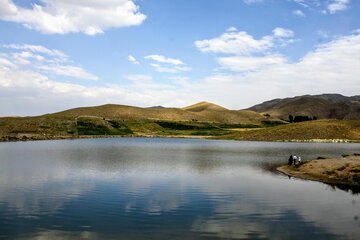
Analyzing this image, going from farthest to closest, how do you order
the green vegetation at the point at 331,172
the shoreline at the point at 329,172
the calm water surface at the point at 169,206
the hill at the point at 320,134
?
the hill at the point at 320,134, the shoreline at the point at 329,172, the green vegetation at the point at 331,172, the calm water surface at the point at 169,206

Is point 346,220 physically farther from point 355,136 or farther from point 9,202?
point 355,136

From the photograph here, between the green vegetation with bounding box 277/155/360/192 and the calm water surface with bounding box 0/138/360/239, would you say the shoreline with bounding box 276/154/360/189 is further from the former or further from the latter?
the calm water surface with bounding box 0/138/360/239

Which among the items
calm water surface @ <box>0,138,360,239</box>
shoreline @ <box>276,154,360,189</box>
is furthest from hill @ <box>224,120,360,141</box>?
calm water surface @ <box>0,138,360,239</box>

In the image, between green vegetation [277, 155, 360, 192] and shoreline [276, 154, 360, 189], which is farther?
shoreline [276, 154, 360, 189]

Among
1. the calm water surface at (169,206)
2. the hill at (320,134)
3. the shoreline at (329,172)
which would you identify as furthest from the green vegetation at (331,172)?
the hill at (320,134)

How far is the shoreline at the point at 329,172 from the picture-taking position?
169ft

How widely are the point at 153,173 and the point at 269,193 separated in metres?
20.5

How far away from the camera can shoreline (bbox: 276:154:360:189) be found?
169 ft

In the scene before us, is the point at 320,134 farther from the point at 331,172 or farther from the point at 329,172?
the point at 331,172

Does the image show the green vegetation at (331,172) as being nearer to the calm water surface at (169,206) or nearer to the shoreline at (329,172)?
the shoreline at (329,172)

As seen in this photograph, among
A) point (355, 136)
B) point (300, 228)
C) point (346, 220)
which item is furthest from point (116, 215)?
point (355, 136)

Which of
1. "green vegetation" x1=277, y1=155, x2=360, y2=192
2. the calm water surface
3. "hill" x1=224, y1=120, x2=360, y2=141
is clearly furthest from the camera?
"hill" x1=224, y1=120, x2=360, y2=141

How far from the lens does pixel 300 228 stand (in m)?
28.4

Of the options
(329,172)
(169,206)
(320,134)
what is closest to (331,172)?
(329,172)
